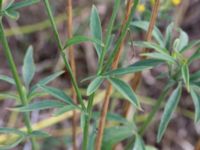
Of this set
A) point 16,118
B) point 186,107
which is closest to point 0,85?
point 16,118

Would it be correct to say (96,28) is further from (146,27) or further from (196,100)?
(196,100)

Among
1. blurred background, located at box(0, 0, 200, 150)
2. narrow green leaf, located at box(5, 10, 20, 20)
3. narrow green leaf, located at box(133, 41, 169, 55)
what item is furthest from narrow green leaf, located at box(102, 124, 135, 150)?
blurred background, located at box(0, 0, 200, 150)

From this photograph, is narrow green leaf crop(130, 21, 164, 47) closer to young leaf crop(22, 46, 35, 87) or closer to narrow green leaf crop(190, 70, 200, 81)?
narrow green leaf crop(190, 70, 200, 81)

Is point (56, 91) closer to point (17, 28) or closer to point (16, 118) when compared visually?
point (16, 118)

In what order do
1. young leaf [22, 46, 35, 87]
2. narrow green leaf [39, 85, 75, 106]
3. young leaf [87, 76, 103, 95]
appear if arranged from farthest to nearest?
1. young leaf [22, 46, 35, 87]
2. narrow green leaf [39, 85, 75, 106]
3. young leaf [87, 76, 103, 95]

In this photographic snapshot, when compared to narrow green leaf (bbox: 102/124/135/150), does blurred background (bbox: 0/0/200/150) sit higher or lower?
lower

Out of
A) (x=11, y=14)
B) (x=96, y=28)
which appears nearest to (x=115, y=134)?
(x=96, y=28)
